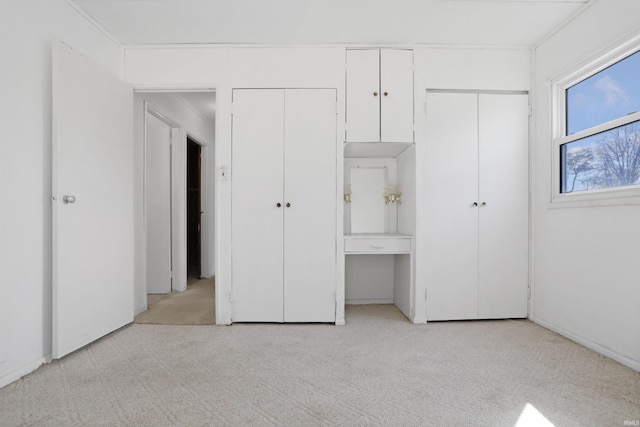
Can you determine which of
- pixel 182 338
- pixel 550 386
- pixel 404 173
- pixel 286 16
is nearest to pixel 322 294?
pixel 182 338

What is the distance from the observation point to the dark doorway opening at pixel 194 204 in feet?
16.0

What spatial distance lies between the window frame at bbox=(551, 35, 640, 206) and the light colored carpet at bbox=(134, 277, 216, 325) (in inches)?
119

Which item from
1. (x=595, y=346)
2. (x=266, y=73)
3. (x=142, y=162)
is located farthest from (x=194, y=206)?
(x=595, y=346)

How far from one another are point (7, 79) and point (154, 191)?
2264 millimetres

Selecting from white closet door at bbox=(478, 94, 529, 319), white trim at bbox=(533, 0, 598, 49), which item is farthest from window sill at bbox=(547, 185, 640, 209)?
white trim at bbox=(533, 0, 598, 49)

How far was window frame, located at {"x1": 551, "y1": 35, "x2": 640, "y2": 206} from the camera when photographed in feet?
6.82

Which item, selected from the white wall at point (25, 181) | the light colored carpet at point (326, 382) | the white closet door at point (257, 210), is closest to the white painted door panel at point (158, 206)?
the light colored carpet at point (326, 382)

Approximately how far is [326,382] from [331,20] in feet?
8.15

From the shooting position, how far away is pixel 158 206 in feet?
13.2

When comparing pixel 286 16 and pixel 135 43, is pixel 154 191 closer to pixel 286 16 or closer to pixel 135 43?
pixel 135 43

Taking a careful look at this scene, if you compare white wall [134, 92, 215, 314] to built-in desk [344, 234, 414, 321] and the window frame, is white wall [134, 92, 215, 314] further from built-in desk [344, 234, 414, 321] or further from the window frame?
the window frame

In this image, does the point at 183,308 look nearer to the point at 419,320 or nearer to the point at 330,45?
the point at 419,320

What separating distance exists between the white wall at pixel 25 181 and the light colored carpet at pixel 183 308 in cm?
95

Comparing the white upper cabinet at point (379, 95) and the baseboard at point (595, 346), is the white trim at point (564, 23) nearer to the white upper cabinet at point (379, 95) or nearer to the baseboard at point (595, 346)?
the white upper cabinet at point (379, 95)
